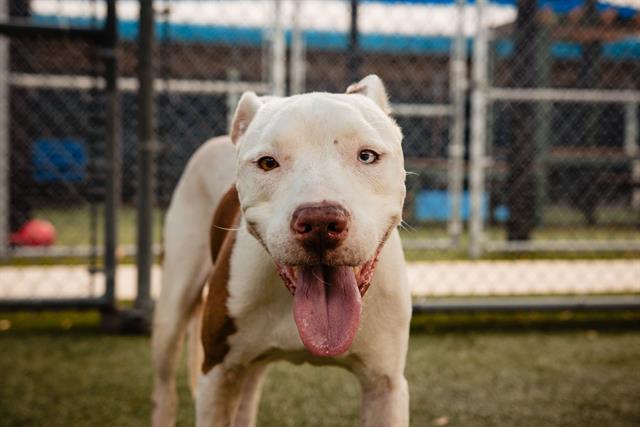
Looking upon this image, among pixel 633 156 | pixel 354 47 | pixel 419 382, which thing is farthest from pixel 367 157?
pixel 633 156

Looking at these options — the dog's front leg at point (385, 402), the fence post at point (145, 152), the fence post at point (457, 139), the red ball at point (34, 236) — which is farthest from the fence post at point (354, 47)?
the red ball at point (34, 236)

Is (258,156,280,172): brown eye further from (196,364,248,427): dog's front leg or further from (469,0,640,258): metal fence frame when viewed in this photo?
(469,0,640,258): metal fence frame

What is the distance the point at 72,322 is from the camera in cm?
450

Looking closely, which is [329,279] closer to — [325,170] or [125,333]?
[325,170]

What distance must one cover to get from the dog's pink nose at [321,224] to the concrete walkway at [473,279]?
12.1ft

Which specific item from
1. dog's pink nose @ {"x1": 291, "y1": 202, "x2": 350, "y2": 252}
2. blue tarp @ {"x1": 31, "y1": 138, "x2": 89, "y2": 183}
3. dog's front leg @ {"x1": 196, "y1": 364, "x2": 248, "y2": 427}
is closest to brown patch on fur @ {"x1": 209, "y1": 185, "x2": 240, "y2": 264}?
dog's front leg @ {"x1": 196, "y1": 364, "x2": 248, "y2": 427}

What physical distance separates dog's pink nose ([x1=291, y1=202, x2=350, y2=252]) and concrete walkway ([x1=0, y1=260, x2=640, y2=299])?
146 inches

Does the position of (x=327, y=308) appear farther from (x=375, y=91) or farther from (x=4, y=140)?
(x=4, y=140)

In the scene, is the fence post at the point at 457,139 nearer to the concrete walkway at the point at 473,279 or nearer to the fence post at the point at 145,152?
the concrete walkway at the point at 473,279

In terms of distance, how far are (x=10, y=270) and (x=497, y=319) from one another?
380 centimetres

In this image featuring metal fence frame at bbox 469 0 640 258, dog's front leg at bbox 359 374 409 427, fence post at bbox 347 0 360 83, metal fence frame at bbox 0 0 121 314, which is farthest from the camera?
metal fence frame at bbox 469 0 640 258

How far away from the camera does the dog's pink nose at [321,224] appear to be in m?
1.46

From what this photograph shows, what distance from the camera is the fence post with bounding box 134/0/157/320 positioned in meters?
4.21

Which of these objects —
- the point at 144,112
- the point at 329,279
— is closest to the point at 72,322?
the point at 144,112
